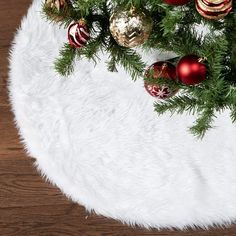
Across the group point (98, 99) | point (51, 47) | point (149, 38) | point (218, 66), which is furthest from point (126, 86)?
point (218, 66)

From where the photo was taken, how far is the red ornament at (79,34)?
752 mm

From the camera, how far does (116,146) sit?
112cm

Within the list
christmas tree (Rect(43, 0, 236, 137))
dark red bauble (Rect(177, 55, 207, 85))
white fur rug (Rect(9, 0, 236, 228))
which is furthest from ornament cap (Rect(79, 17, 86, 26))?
white fur rug (Rect(9, 0, 236, 228))

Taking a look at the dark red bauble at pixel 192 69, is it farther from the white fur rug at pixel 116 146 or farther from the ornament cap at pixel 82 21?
the white fur rug at pixel 116 146

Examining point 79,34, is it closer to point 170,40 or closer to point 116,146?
point 170,40

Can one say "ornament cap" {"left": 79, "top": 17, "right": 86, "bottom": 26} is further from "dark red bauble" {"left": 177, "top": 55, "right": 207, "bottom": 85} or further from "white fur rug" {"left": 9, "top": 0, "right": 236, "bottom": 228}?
"white fur rug" {"left": 9, "top": 0, "right": 236, "bottom": 228}

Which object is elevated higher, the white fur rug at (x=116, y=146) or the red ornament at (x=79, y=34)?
the red ornament at (x=79, y=34)

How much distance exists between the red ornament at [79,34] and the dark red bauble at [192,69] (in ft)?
0.55

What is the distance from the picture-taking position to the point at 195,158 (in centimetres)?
110

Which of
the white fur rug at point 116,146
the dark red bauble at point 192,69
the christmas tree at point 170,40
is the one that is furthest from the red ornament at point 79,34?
the white fur rug at point 116,146

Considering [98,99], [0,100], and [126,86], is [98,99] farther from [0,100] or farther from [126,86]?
[0,100]

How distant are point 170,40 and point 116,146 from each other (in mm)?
419

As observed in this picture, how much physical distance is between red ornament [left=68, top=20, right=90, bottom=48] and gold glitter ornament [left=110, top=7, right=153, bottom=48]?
6 cm

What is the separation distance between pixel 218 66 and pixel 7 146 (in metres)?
0.70
